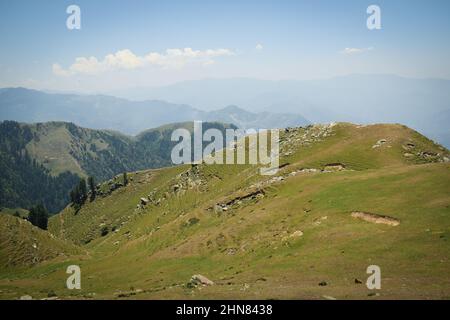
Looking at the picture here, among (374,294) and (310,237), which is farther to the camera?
(310,237)

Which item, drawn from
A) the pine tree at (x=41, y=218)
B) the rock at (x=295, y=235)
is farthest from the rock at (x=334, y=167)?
the pine tree at (x=41, y=218)

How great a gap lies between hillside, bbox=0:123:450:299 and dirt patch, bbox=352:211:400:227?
0.50 ft

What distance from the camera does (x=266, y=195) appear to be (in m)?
71.4

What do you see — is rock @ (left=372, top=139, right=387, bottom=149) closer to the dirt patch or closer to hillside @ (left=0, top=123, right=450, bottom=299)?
hillside @ (left=0, top=123, right=450, bottom=299)

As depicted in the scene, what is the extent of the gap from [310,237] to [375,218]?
8.60 meters

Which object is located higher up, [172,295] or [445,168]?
[445,168]

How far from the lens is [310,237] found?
47656mm

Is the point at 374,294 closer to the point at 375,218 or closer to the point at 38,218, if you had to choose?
the point at 375,218

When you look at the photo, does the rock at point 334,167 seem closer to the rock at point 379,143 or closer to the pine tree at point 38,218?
the rock at point 379,143

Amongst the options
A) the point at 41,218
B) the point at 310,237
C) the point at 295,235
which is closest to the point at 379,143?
the point at 295,235

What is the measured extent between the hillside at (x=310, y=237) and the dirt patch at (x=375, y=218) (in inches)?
6.0
